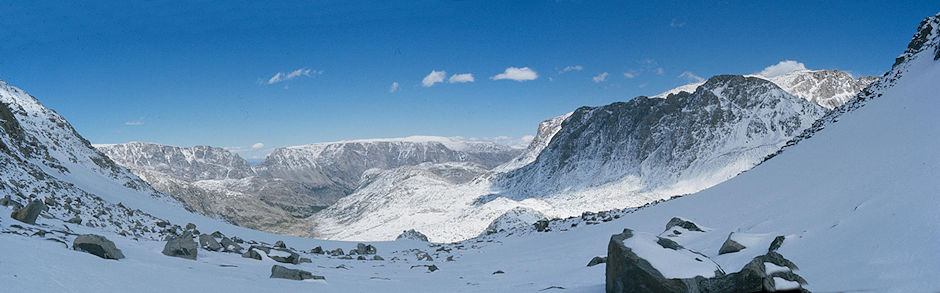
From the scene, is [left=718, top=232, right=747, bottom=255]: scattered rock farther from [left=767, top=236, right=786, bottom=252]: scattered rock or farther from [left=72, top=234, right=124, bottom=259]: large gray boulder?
[left=72, top=234, right=124, bottom=259]: large gray boulder

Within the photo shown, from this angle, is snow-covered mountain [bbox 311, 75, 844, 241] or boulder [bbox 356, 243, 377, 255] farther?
snow-covered mountain [bbox 311, 75, 844, 241]

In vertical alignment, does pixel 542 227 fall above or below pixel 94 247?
below

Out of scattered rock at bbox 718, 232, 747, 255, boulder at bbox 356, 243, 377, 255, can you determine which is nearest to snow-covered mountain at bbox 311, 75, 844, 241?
boulder at bbox 356, 243, 377, 255

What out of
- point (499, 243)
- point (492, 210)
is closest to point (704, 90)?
point (492, 210)

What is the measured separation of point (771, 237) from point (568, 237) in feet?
48.5

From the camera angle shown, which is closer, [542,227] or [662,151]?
[542,227]

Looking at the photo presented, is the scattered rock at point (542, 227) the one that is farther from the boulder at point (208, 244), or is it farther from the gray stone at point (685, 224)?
the boulder at point (208, 244)

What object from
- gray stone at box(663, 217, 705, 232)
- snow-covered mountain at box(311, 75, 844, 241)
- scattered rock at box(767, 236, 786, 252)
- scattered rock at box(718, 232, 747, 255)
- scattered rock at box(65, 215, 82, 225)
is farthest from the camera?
snow-covered mountain at box(311, 75, 844, 241)

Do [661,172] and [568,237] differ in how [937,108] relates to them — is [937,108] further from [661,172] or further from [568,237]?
[661,172]

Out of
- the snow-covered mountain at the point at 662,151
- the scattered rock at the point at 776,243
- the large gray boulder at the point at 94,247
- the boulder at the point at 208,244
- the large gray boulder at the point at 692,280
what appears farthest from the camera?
the snow-covered mountain at the point at 662,151

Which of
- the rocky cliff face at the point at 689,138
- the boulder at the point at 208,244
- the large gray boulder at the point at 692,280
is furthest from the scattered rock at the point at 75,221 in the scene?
the rocky cliff face at the point at 689,138

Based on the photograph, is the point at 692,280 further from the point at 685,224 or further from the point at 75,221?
the point at 75,221

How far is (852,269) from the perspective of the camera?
253 inches

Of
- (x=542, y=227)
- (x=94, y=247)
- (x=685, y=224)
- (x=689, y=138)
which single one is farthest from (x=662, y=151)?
(x=94, y=247)
